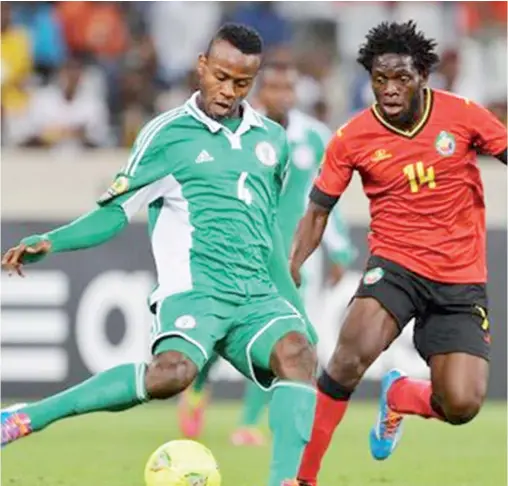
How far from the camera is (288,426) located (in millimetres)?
7855

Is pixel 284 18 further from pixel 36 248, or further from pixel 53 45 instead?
pixel 36 248

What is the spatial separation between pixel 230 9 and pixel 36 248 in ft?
33.0

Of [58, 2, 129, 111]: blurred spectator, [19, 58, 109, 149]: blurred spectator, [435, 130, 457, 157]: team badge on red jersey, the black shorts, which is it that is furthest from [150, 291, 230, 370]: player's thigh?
[58, 2, 129, 111]: blurred spectator

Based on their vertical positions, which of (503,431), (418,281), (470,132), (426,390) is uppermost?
(470,132)

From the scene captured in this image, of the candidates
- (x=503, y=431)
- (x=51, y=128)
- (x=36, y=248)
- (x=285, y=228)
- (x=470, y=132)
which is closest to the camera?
(x=36, y=248)

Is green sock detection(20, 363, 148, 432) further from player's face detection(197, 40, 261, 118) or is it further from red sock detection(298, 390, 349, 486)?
player's face detection(197, 40, 261, 118)

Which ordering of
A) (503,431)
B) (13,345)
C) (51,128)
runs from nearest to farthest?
(503,431) < (13,345) < (51,128)

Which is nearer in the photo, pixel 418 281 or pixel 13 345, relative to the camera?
pixel 418 281

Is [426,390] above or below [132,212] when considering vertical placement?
below

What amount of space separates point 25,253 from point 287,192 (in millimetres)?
4238

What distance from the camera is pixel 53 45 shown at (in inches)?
685

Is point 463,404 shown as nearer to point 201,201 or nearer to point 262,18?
point 201,201

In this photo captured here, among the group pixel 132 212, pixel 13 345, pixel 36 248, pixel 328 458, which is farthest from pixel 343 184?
pixel 13 345

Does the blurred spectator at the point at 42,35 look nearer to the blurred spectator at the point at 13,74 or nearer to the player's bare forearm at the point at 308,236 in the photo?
the blurred spectator at the point at 13,74
